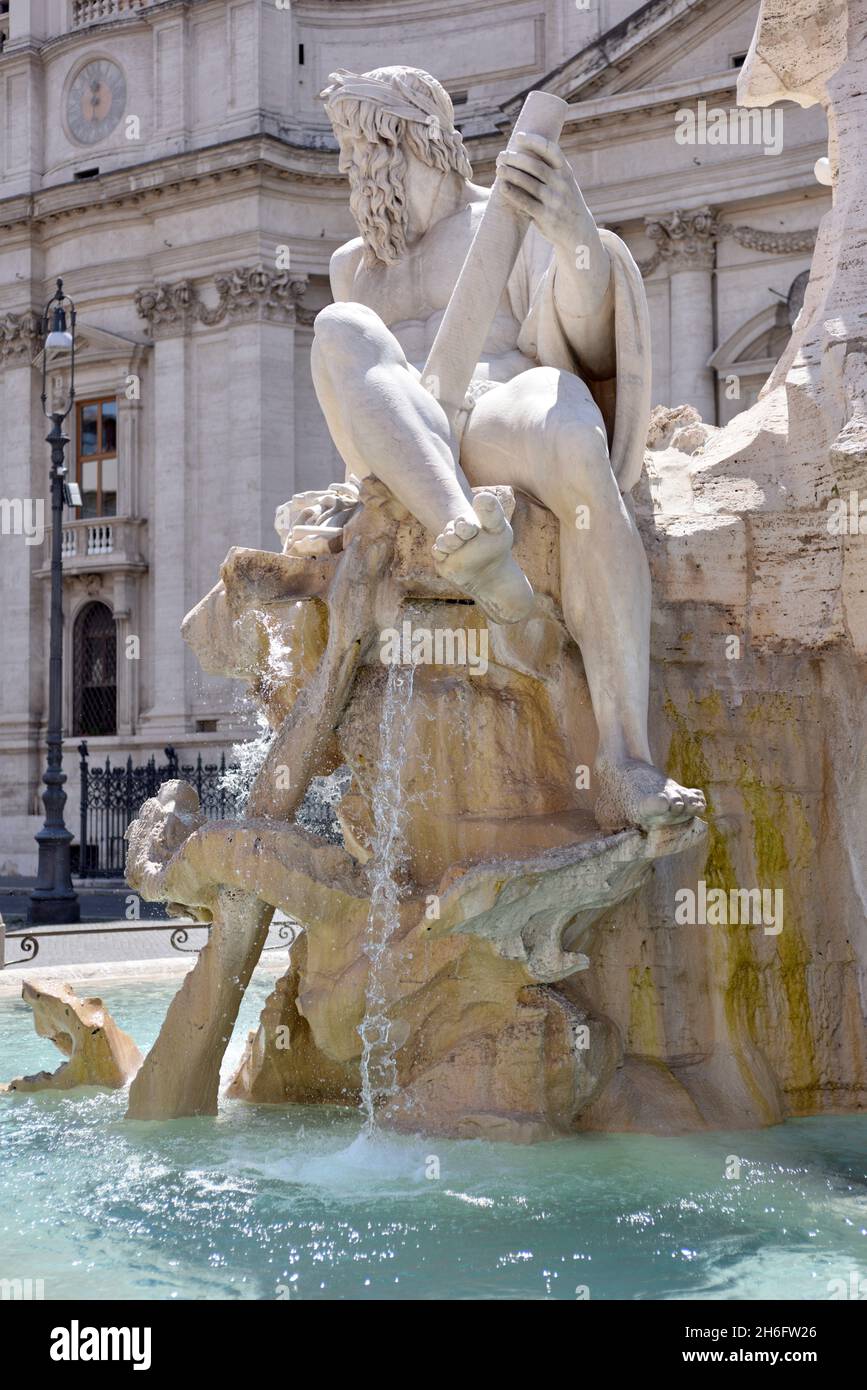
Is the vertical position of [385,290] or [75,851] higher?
[385,290]

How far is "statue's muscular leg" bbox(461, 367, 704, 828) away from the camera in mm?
4668

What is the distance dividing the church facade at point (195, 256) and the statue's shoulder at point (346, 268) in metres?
21.0

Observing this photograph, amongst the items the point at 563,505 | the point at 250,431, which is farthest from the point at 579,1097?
the point at 250,431

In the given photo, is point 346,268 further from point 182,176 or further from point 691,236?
point 182,176

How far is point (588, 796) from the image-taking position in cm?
497

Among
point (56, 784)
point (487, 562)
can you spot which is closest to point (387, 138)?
point (487, 562)

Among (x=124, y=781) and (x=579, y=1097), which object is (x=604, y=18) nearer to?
(x=124, y=781)

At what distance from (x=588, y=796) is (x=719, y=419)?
72.5 ft

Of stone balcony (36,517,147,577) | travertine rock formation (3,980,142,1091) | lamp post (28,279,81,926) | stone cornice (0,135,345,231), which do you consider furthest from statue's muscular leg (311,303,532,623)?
stone balcony (36,517,147,577)

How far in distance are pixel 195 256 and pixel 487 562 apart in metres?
27.1

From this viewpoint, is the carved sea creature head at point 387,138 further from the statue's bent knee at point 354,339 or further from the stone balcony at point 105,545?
the stone balcony at point 105,545

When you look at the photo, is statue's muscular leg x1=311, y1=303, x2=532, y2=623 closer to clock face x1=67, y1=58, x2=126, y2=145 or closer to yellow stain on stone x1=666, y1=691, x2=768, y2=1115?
yellow stain on stone x1=666, y1=691, x2=768, y2=1115

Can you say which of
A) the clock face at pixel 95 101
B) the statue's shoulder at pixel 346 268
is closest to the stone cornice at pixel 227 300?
the clock face at pixel 95 101

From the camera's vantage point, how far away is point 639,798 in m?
4.48
